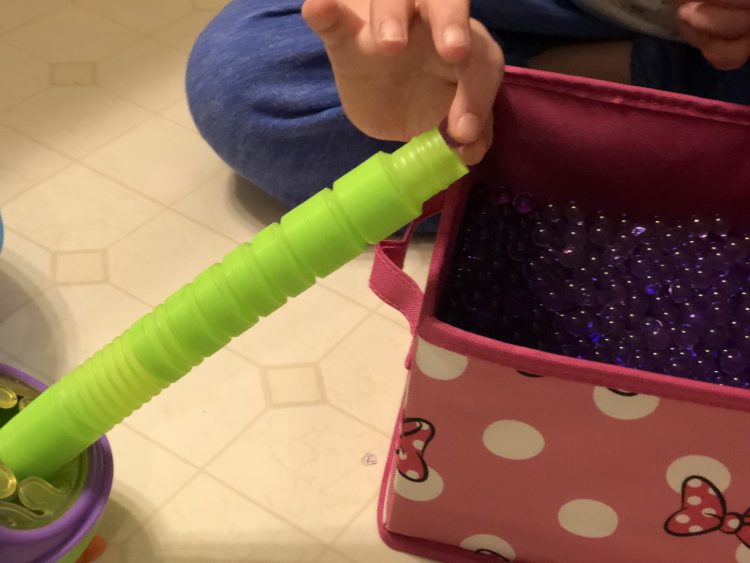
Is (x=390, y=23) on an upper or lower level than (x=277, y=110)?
upper

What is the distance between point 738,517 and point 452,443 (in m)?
0.19

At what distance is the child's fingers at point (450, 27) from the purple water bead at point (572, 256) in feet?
0.81

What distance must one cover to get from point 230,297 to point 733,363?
358mm

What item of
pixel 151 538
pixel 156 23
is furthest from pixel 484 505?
pixel 156 23

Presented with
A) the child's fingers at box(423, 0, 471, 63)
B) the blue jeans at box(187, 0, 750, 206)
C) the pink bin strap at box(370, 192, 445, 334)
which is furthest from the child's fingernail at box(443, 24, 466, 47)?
the blue jeans at box(187, 0, 750, 206)

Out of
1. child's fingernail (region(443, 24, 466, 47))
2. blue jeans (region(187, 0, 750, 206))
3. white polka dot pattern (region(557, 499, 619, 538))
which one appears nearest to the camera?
child's fingernail (region(443, 24, 466, 47))

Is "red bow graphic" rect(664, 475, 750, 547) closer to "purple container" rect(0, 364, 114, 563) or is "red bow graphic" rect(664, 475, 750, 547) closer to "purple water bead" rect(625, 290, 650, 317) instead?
"purple water bead" rect(625, 290, 650, 317)

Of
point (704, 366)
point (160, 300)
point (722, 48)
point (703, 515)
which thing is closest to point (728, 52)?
point (722, 48)

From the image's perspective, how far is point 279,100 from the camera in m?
0.85

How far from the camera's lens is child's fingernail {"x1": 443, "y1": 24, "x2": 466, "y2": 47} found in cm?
44

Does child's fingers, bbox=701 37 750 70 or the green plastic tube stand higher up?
child's fingers, bbox=701 37 750 70

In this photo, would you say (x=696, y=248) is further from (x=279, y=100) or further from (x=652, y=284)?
(x=279, y=100)

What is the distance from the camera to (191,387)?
0.73 meters

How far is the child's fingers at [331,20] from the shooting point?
46cm
